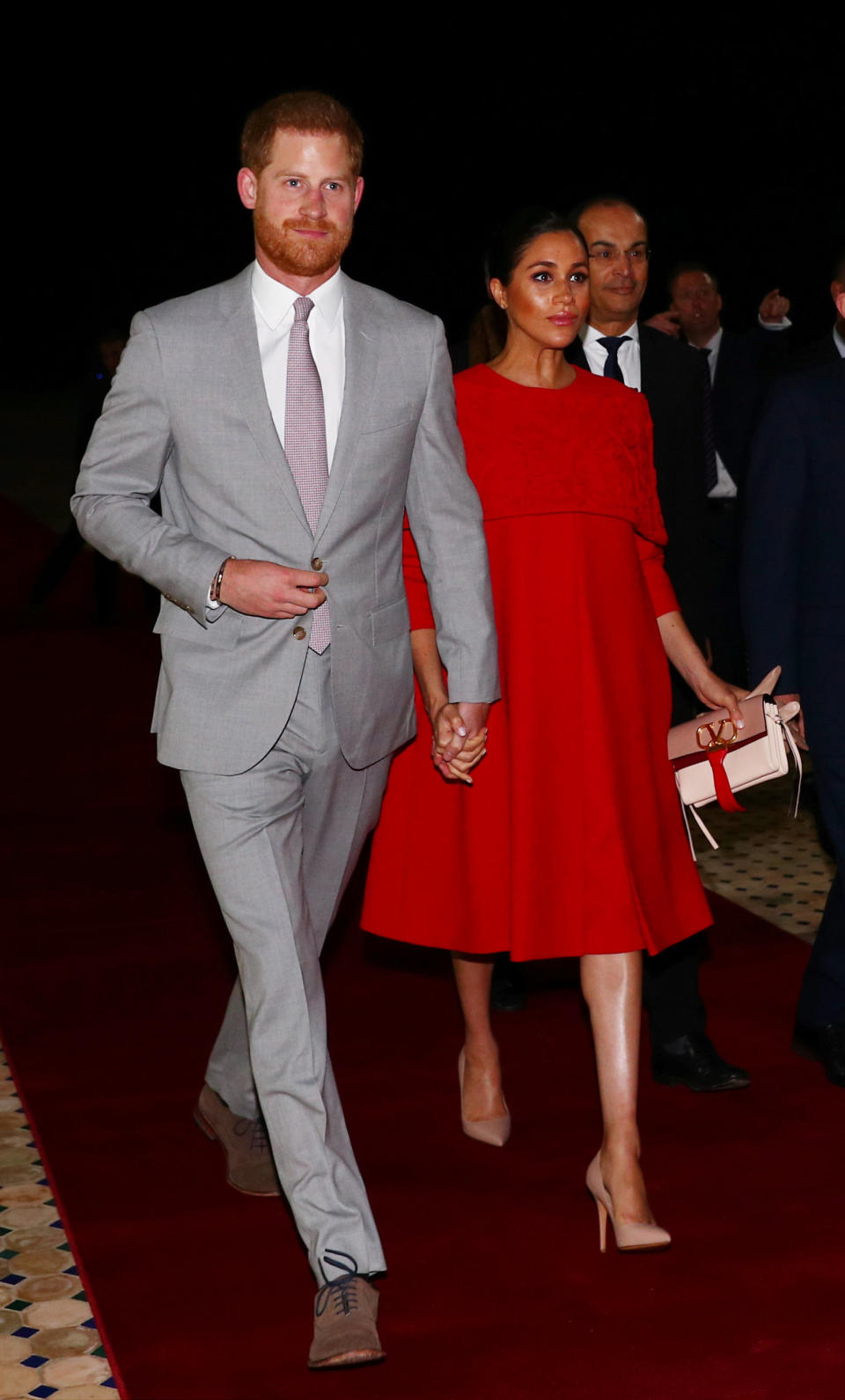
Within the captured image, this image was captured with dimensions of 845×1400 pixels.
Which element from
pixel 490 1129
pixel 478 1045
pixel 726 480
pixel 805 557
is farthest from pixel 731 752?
pixel 726 480

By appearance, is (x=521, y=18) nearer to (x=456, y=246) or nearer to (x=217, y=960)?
(x=456, y=246)

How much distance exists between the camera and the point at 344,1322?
7.57ft

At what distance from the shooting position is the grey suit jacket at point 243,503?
2.38 metres

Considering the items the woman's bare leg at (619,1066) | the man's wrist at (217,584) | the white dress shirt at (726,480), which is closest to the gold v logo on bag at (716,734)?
the woman's bare leg at (619,1066)

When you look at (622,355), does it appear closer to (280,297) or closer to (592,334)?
(592,334)

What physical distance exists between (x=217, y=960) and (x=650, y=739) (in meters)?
1.68

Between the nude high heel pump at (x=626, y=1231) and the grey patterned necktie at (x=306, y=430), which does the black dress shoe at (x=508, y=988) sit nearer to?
the nude high heel pump at (x=626, y=1231)

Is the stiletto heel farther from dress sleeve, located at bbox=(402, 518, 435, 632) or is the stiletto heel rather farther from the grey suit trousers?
dress sleeve, located at bbox=(402, 518, 435, 632)

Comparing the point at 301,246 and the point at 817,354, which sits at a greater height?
the point at 301,246

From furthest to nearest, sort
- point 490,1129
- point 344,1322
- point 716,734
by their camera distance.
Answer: point 490,1129
point 716,734
point 344,1322

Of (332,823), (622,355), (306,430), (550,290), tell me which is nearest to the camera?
(306,430)

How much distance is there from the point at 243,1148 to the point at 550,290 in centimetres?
152

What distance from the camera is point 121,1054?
3580 mm

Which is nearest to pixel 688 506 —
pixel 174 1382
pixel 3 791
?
pixel 174 1382
